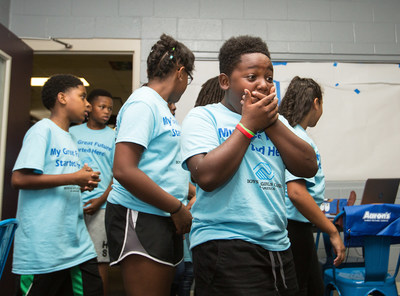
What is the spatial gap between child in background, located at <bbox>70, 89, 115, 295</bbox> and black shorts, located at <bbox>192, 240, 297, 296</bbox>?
1.65 meters

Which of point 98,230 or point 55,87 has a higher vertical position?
point 55,87

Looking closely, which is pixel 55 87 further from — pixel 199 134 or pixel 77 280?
pixel 199 134

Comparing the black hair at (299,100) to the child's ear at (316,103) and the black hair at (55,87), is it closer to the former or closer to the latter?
the child's ear at (316,103)

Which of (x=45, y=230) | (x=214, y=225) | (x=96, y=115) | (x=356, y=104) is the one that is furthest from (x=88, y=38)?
(x=214, y=225)

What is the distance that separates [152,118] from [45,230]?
855mm

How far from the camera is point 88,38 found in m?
3.35

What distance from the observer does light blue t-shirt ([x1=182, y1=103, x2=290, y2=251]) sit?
95 centimetres

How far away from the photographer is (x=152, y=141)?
1.32 meters

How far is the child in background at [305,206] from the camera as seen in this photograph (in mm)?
1501

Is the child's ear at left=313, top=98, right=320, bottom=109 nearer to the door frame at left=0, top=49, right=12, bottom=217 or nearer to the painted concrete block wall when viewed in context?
the painted concrete block wall

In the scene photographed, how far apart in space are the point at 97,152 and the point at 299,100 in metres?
1.60

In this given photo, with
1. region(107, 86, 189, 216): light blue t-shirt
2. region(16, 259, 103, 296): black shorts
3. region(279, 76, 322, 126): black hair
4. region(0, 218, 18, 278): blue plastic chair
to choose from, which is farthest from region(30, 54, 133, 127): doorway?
region(0, 218, 18, 278): blue plastic chair

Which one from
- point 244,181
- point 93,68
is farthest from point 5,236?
point 93,68

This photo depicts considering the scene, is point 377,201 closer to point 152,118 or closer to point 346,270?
point 346,270
